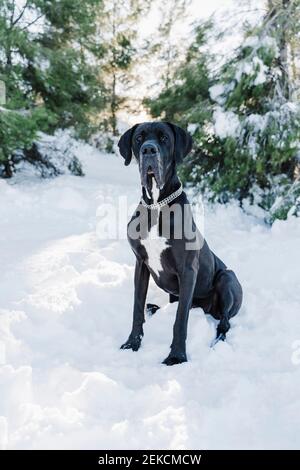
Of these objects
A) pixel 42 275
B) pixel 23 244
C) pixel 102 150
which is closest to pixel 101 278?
pixel 42 275

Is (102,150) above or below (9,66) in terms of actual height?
below

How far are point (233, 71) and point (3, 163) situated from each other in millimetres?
5477

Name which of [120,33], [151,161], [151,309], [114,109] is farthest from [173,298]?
[114,109]

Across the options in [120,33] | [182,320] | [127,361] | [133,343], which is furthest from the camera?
[120,33]

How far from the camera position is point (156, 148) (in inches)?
112

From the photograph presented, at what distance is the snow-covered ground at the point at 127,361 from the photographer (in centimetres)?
205

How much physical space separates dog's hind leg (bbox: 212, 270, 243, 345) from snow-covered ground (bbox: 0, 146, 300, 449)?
0.29ft

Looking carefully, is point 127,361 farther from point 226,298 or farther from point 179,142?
point 179,142

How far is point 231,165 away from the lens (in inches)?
263

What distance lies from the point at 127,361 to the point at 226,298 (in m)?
0.94

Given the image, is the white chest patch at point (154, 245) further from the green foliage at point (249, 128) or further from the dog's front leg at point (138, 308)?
the green foliage at point (249, 128)

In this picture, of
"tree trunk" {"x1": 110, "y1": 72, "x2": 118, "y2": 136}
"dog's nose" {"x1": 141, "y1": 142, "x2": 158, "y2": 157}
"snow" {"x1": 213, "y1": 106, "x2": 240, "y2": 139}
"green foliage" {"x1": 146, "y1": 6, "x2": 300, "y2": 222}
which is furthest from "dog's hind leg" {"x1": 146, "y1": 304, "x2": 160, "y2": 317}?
"tree trunk" {"x1": 110, "y1": 72, "x2": 118, "y2": 136}

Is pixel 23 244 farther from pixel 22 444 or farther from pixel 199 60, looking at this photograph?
pixel 199 60

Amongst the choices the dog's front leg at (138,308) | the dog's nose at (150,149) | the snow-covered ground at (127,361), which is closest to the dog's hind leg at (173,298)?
the snow-covered ground at (127,361)
